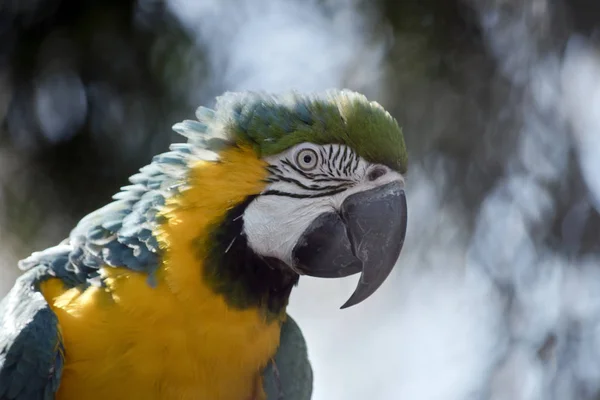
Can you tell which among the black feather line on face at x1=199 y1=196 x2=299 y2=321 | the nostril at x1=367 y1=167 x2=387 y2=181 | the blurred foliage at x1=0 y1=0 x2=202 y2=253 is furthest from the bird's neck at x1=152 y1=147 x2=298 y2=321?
the blurred foliage at x1=0 y1=0 x2=202 y2=253

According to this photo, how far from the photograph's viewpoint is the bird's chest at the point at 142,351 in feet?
7.25

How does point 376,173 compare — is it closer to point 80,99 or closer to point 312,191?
point 312,191

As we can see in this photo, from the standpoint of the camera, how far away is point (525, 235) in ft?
15.6

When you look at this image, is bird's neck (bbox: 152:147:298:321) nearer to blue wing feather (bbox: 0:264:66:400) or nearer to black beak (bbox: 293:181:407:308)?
black beak (bbox: 293:181:407:308)

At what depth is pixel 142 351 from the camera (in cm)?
222

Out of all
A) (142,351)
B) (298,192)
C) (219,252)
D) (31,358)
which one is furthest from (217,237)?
(31,358)

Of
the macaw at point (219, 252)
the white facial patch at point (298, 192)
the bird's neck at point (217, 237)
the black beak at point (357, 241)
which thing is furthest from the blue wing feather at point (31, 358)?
the black beak at point (357, 241)

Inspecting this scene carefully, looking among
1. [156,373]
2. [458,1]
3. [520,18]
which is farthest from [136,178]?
[520,18]

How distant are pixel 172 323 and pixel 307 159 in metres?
0.67

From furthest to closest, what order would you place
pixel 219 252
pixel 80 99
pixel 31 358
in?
1. pixel 80 99
2. pixel 219 252
3. pixel 31 358

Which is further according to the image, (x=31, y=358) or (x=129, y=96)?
(x=129, y=96)

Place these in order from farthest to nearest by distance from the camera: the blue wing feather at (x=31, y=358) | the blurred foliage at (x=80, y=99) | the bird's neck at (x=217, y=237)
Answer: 1. the blurred foliage at (x=80, y=99)
2. the bird's neck at (x=217, y=237)
3. the blue wing feather at (x=31, y=358)

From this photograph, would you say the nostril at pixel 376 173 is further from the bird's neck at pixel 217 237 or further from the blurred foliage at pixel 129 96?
the blurred foliage at pixel 129 96

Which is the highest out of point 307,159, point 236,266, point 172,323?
point 307,159
